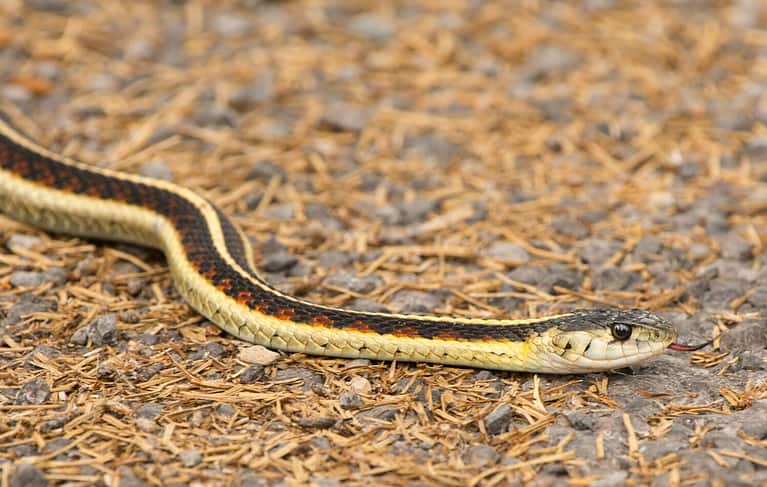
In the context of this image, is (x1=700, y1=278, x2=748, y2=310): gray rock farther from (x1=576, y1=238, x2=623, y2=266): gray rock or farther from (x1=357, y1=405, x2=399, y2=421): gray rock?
(x1=357, y1=405, x2=399, y2=421): gray rock

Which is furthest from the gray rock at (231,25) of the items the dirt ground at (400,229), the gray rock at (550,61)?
the gray rock at (550,61)

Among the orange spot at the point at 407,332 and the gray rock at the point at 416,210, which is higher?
the orange spot at the point at 407,332

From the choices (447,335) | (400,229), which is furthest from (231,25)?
(447,335)

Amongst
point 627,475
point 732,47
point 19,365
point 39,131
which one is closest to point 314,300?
point 19,365

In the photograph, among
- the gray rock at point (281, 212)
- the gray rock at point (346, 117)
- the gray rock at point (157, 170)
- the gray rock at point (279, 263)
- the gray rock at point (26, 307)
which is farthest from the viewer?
the gray rock at point (346, 117)

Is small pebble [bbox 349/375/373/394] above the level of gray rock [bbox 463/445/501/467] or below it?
above

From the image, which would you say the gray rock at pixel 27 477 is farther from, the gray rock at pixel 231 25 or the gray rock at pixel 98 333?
the gray rock at pixel 231 25

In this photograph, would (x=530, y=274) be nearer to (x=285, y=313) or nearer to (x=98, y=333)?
(x=285, y=313)

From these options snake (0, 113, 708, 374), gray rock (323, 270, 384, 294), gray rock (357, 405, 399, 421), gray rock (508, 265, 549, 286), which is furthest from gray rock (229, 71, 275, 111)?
gray rock (357, 405, 399, 421)
